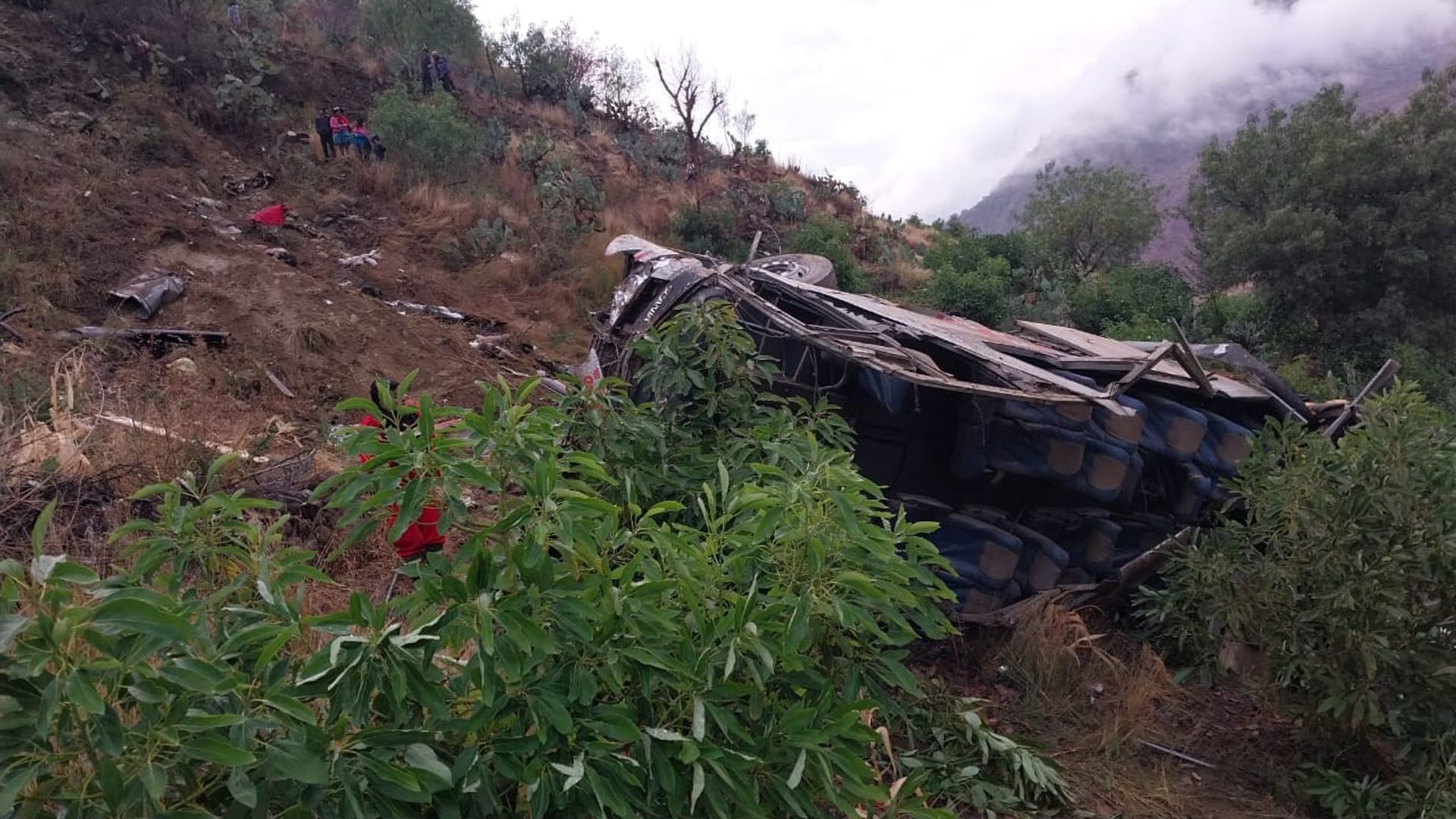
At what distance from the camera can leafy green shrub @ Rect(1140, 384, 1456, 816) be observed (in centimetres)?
354

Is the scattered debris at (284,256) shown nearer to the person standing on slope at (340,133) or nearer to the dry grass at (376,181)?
the dry grass at (376,181)

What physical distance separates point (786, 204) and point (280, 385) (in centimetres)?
1302

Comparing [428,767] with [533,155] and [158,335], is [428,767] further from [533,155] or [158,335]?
[533,155]

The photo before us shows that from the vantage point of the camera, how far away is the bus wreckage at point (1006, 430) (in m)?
4.77

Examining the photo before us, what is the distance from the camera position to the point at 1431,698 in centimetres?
360

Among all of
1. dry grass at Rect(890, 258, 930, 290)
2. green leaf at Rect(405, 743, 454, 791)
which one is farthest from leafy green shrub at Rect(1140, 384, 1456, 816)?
dry grass at Rect(890, 258, 930, 290)

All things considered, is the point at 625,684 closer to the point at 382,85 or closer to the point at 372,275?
the point at 372,275

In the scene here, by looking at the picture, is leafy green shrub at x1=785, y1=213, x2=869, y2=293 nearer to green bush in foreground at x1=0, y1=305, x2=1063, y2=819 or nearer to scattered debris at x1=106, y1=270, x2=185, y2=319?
scattered debris at x1=106, y1=270, x2=185, y2=319

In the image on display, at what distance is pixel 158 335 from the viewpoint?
27.0 ft

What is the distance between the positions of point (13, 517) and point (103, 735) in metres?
4.02

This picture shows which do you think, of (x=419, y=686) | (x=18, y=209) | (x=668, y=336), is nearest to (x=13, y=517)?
(x=668, y=336)

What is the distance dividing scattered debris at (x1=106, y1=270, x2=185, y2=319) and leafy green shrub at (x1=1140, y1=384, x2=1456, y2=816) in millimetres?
9628

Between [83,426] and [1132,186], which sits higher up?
[1132,186]

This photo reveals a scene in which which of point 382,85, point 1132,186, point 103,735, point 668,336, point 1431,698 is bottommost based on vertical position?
point 1431,698
